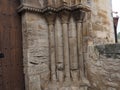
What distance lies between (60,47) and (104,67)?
74 centimetres

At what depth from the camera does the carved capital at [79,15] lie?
2719mm

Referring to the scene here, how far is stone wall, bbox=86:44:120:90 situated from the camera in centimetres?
235

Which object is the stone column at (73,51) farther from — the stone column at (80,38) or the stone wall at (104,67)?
the stone wall at (104,67)

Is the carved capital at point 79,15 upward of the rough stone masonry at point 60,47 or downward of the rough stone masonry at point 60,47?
upward

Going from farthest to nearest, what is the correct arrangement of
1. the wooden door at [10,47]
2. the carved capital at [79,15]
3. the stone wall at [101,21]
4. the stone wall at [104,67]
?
1. the stone wall at [101,21]
2. the carved capital at [79,15]
3. the wooden door at [10,47]
4. the stone wall at [104,67]

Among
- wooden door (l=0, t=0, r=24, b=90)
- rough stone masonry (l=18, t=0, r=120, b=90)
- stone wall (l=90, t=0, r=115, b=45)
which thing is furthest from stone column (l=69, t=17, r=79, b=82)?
wooden door (l=0, t=0, r=24, b=90)

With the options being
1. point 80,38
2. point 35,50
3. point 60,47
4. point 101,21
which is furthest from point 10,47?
point 101,21

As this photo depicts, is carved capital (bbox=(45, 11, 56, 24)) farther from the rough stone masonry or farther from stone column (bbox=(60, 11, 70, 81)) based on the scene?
stone column (bbox=(60, 11, 70, 81))

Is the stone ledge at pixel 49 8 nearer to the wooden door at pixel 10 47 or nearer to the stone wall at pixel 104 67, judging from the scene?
the wooden door at pixel 10 47

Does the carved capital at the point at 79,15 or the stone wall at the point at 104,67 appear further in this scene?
the carved capital at the point at 79,15

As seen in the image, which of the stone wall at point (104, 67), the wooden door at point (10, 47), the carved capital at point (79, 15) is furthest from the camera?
the carved capital at point (79, 15)

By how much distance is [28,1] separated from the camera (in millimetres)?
2695

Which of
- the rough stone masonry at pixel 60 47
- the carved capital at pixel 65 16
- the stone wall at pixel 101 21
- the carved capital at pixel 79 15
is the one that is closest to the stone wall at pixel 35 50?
the rough stone masonry at pixel 60 47

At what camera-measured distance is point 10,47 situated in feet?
8.63
